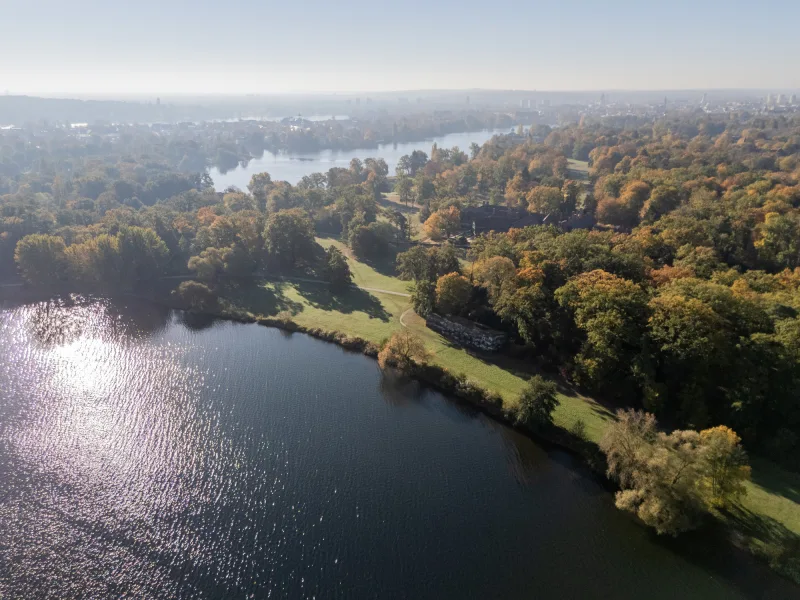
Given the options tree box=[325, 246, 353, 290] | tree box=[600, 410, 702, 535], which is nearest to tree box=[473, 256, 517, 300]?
tree box=[600, 410, 702, 535]

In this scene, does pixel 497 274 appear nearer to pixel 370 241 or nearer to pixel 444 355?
pixel 444 355

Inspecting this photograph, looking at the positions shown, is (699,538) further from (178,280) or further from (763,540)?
(178,280)

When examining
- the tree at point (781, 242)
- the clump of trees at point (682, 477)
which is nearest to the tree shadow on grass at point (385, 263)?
the clump of trees at point (682, 477)

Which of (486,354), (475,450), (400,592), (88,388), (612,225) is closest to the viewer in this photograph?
(400,592)

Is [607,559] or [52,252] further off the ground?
[52,252]

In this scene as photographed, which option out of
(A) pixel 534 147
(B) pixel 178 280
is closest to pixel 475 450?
(B) pixel 178 280

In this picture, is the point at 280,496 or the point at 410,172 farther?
the point at 410,172

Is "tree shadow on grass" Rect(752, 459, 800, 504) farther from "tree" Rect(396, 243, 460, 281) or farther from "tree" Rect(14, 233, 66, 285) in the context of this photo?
"tree" Rect(14, 233, 66, 285)
